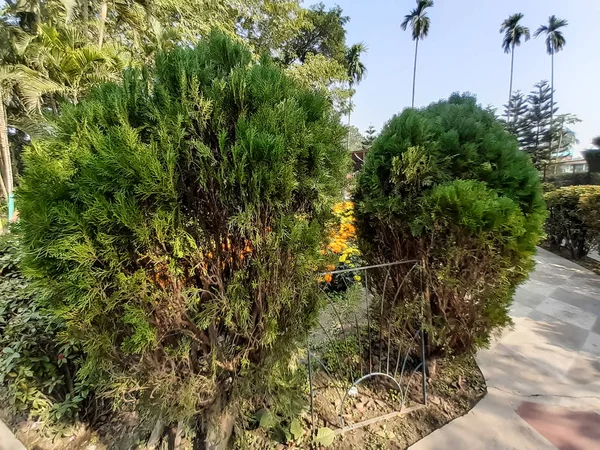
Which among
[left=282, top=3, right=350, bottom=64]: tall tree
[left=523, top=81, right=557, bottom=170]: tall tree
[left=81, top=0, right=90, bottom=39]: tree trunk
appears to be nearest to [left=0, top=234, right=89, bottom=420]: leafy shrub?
[left=81, top=0, right=90, bottom=39]: tree trunk

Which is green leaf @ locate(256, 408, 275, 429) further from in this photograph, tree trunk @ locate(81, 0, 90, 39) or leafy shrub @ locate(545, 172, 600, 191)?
leafy shrub @ locate(545, 172, 600, 191)

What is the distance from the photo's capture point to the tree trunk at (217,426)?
139 centimetres

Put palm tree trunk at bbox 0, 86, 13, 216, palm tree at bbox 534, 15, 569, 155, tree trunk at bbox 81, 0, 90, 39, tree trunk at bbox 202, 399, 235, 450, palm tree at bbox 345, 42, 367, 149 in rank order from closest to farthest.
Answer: tree trunk at bbox 202, 399, 235, 450 < tree trunk at bbox 81, 0, 90, 39 < palm tree trunk at bbox 0, 86, 13, 216 < palm tree at bbox 345, 42, 367, 149 < palm tree at bbox 534, 15, 569, 155

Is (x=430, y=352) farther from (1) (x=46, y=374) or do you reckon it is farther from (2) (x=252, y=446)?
(1) (x=46, y=374)

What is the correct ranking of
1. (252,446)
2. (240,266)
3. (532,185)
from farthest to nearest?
(532,185)
(252,446)
(240,266)

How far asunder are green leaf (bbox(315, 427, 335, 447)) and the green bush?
6546 millimetres

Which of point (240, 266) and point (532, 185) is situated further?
point (532, 185)

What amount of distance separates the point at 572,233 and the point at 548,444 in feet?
22.2

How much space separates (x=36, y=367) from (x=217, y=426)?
1.50 metres

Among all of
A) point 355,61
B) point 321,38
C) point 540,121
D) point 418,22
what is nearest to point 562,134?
point 540,121

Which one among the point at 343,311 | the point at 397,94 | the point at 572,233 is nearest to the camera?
the point at 343,311

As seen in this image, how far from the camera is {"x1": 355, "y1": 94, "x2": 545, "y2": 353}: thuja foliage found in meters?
1.73

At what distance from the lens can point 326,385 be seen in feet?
7.10

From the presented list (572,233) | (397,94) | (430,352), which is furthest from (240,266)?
(397,94)
